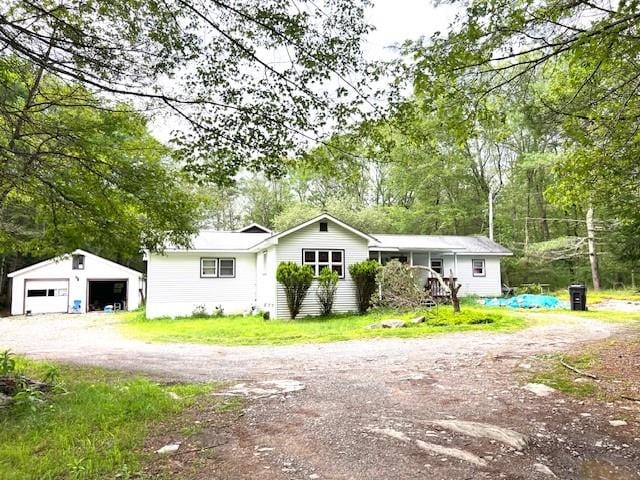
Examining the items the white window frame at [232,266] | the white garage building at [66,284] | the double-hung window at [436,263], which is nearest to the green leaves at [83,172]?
the white window frame at [232,266]

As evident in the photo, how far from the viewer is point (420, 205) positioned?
3131 cm

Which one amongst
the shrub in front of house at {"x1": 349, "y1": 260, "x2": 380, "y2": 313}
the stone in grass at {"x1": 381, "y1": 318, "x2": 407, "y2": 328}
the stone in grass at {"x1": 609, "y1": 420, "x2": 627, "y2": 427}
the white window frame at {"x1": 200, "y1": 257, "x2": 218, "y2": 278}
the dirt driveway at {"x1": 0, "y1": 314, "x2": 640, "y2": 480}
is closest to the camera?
the dirt driveway at {"x1": 0, "y1": 314, "x2": 640, "y2": 480}

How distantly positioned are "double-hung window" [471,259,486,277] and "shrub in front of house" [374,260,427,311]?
8398 mm

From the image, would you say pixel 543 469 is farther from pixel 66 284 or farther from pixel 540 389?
pixel 66 284

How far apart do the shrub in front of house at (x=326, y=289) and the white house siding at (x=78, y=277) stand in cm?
1354

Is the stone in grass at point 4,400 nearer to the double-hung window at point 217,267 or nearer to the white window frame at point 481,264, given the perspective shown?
the double-hung window at point 217,267

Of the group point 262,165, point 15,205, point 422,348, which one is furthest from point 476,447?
point 15,205

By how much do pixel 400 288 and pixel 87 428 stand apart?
12.0 m

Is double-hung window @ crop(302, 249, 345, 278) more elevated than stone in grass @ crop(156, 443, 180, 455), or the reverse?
double-hung window @ crop(302, 249, 345, 278)

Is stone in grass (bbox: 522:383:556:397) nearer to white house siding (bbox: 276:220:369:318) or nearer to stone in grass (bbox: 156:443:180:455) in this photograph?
stone in grass (bbox: 156:443:180:455)

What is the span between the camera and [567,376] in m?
5.90

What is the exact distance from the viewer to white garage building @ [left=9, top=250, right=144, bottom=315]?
75.0 ft

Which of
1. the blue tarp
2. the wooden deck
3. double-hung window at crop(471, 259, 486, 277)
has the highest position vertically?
double-hung window at crop(471, 259, 486, 277)

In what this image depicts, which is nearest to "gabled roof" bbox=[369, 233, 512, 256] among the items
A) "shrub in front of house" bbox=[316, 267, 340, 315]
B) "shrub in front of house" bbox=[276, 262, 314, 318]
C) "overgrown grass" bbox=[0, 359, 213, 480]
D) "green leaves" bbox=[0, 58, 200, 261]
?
"shrub in front of house" bbox=[316, 267, 340, 315]
